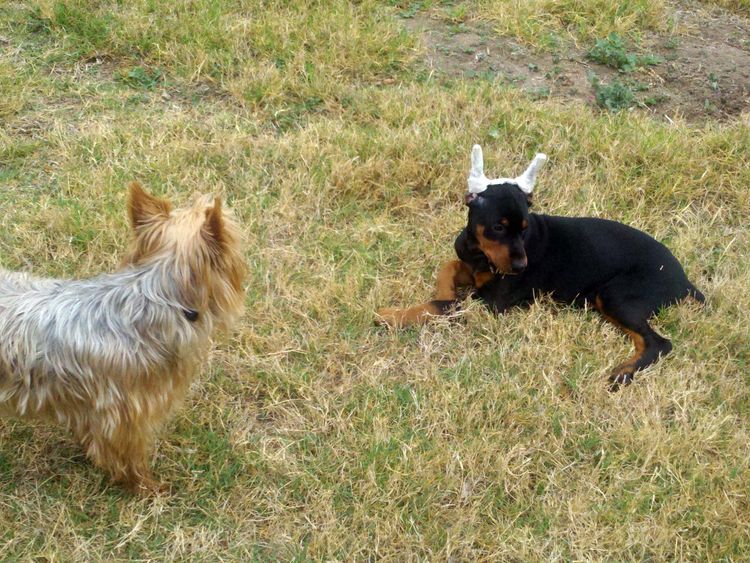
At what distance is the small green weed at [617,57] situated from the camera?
6.34m

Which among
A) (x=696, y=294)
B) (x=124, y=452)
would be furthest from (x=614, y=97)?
(x=124, y=452)

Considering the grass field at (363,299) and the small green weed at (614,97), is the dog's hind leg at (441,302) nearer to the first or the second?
the grass field at (363,299)

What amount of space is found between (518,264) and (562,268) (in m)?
0.42

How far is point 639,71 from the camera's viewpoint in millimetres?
6344

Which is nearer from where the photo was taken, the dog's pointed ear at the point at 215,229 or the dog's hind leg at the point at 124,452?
the dog's pointed ear at the point at 215,229

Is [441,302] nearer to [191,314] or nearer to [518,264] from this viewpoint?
[518,264]

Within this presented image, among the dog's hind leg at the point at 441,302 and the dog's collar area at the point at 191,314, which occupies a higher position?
the dog's collar area at the point at 191,314

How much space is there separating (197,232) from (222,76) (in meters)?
3.46

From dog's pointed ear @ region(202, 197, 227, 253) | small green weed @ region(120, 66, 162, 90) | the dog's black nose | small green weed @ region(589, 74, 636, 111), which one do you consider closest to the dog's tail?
the dog's black nose

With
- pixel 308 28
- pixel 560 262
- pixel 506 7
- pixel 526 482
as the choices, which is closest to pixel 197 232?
pixel 526 482

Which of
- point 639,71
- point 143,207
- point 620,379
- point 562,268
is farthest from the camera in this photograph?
point 639,71

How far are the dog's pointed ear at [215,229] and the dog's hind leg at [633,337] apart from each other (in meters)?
2.20

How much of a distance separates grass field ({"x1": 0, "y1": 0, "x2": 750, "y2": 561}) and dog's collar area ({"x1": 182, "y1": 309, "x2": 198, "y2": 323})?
84 centimetres

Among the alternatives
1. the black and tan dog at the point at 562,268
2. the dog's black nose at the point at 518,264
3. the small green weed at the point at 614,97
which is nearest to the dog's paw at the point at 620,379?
the black and tan dog at the point at 562,268
